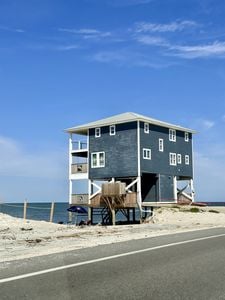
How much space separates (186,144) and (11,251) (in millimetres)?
38471

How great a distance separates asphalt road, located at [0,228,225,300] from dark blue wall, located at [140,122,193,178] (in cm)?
3144

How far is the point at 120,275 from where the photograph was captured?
29.6 ft

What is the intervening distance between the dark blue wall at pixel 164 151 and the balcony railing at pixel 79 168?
22.1 feet

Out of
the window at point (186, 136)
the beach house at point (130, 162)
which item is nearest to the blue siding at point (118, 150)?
the beach house at point (130, 162)

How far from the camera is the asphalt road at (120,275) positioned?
7.45 meters

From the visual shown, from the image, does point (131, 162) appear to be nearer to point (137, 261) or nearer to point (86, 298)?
point (137, 261)

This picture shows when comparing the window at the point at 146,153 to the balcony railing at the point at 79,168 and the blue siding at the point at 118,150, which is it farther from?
the balcony railing at the point at 79,168

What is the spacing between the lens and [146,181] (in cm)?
4700

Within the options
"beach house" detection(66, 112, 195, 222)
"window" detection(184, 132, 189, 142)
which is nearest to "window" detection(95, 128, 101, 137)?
"beach house" detection(66, 112, 195, 222)

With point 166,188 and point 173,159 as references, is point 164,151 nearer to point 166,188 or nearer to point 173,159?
point 173,159

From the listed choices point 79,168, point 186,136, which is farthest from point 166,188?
point 79,168

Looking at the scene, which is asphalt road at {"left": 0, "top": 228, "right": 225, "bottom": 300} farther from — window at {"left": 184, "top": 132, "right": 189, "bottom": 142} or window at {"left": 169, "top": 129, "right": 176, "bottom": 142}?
window at {"left": 184, "top": 132, "right": 189, "bottom": 142}

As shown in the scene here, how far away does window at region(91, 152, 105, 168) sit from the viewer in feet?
152

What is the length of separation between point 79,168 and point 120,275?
39.2 meters
